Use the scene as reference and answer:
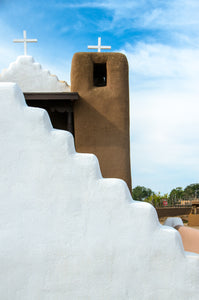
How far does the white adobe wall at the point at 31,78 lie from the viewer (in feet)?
35.6

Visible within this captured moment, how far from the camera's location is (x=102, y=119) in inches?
328

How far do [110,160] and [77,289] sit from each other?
4736 mm

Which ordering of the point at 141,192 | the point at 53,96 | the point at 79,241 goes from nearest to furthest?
the point at 79,241, the point at 53,96, the point at 141,192

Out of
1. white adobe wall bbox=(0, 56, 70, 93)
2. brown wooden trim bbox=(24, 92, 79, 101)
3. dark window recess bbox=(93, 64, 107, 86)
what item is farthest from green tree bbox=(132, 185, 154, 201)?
brown wooden trim bbox=(24, 92, 79, 101)

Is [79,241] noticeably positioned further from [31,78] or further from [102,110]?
[31,78]

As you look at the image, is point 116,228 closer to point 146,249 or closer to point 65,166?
point 146,249

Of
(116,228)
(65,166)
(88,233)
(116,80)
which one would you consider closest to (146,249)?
(116,228)

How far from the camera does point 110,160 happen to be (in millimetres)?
8266

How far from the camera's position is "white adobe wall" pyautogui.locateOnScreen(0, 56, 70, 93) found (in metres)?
10.8

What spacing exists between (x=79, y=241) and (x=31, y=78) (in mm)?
8289

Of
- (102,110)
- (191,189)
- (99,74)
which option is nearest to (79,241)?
(102,110)

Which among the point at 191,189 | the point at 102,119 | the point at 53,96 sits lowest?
the point at 191,189

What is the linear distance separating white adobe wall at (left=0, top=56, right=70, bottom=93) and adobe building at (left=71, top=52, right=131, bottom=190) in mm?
2532

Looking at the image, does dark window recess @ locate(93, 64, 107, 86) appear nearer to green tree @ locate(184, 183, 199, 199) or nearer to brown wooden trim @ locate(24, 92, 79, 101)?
brown wooden trim @ locate(24, 92, 79, 101)
